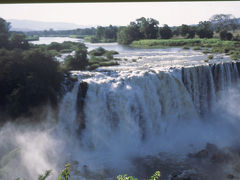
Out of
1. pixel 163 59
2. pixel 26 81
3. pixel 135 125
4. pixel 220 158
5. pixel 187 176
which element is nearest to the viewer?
pixel 187 176

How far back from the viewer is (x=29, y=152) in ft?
33.6

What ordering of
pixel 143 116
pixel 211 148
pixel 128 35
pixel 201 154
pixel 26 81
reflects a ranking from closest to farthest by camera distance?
pixel 26 81 < pixel 201 154 < pixel 211 148 < pixel 143 116 < pixel 128 35

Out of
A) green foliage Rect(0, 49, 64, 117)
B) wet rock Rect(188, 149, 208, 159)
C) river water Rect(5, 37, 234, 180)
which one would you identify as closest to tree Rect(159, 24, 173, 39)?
river water Rect(5, 37, 234, 180)

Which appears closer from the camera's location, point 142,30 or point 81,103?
point 81,103

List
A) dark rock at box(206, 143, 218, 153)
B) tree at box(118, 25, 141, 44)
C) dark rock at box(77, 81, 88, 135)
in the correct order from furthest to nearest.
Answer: tree at box(118, 25, 141, 44) → dark rock at box(77, 81, 88, 135) → dark rock at box(206, 143, 218, 153)

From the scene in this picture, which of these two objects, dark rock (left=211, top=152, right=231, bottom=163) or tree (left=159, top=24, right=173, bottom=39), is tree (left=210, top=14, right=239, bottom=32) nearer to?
tree (left=159, top=24, right=173, bottom=39)

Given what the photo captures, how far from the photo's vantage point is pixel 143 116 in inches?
514

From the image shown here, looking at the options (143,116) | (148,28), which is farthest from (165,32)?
(143,116)

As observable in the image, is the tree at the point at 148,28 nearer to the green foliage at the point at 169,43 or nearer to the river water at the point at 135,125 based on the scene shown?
the green foliage at the point at 169,43

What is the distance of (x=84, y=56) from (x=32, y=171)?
9385mm

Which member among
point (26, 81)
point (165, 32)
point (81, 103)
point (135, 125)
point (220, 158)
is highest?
point (165, 32)

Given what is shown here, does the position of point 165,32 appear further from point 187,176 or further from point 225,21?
point 187,176

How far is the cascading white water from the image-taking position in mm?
11930

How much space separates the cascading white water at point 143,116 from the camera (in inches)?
470
